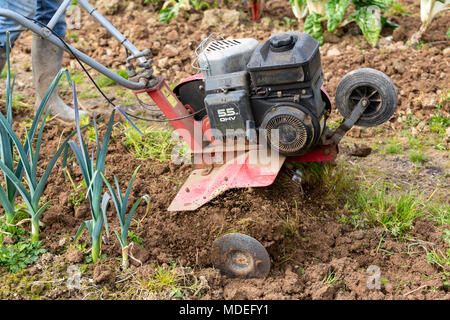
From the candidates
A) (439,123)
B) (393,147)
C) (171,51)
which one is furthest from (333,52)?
(171,51)

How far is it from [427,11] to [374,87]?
2.49m

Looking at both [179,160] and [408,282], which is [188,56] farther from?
[408,282]

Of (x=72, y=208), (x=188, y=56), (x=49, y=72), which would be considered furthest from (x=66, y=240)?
(x=188, y=56)

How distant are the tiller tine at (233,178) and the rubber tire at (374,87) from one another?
44cm

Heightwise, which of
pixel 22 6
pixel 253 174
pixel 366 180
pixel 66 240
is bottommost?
pixel 366 180

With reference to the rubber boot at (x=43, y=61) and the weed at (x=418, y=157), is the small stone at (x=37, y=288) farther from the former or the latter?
the weed at (x=418, y=157)

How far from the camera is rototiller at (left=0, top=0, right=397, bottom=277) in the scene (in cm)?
269

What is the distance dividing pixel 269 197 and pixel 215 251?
48cm

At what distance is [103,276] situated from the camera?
254 centimetres

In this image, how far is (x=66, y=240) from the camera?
285 cm

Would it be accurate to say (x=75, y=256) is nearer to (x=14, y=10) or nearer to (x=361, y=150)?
(x=14, y=10)

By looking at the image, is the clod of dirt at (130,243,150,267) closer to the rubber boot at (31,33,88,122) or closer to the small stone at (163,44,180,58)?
the rubber boot at (31,33,88,122)

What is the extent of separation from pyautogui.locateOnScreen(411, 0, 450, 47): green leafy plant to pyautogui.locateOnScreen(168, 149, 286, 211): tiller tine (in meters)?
2.66

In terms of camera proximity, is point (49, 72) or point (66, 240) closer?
point (66, 240)
